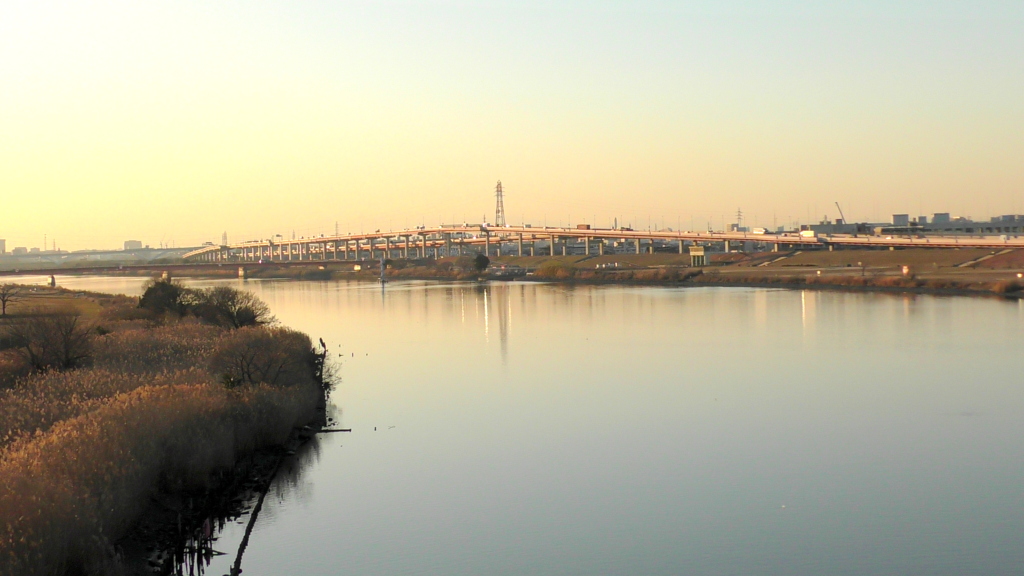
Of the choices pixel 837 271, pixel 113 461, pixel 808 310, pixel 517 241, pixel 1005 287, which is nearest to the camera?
pixel 113 461

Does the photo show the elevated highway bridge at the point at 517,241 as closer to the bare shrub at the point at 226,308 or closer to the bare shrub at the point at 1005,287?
the bare shrub at the point at 1005,287

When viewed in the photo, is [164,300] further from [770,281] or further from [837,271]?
[837,271]

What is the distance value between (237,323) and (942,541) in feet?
66.6

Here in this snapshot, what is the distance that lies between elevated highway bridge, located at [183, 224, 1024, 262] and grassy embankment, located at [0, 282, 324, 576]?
56.9 m

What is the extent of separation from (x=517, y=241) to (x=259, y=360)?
9490 centimetres

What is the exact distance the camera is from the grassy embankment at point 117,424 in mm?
7867

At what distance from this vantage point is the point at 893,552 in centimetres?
1017

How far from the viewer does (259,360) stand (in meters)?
17.2

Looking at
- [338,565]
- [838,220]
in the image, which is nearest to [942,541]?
[338,565]

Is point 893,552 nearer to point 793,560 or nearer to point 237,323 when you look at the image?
point 793,560

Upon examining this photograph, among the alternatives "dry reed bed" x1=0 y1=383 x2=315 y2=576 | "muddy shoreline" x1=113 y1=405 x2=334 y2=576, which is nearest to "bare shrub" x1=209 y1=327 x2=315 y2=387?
"dry reed bed" x1=0 y1=383 x2=315 y2=576

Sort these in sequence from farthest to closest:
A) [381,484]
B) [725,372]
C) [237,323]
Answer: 1. [237,323]
2. [725,372]
3. [381,484]

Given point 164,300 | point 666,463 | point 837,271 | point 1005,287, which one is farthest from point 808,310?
point 666,463

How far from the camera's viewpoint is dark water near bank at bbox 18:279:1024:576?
1034 cm
